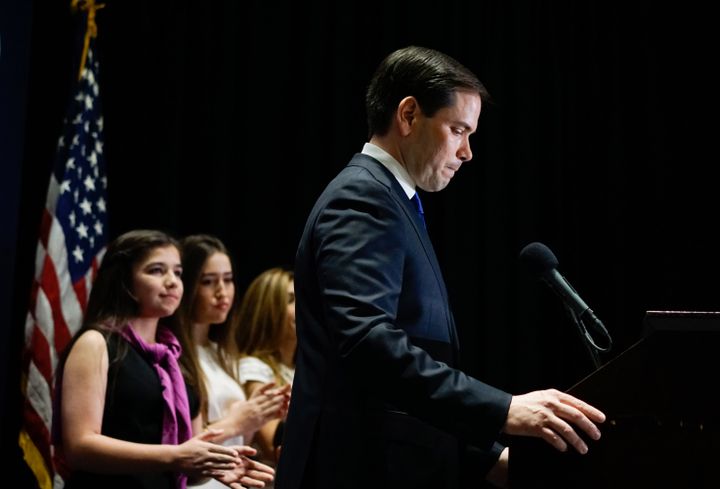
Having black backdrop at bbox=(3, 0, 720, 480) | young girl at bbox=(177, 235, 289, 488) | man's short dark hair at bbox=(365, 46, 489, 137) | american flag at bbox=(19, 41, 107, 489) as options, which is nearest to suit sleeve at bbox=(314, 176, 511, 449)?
man's short dark hair at bbox=(365, 46, 489, 137)

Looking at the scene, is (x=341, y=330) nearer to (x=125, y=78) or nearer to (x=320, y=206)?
(x=320, y=206)

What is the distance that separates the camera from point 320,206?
74.3 inches

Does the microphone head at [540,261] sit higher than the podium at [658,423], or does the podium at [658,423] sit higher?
the microphone head at [540,261]

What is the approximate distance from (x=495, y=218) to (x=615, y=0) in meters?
1.30

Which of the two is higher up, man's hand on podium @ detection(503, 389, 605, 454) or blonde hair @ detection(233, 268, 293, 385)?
man's hand on podium @ detection(503, 389, 605, 454)

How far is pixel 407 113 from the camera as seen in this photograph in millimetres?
2041

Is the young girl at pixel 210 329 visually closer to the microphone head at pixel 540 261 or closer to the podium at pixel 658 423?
the microphone head at pixel 540 261

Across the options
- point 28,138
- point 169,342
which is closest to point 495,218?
point 169,342

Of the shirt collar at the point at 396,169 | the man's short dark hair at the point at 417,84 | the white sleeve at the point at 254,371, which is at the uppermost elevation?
the man's short dark hair at the point at 417,84

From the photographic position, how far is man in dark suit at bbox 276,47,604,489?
1.64 meters

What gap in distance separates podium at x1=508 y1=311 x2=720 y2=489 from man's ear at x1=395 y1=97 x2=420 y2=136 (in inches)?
28.1

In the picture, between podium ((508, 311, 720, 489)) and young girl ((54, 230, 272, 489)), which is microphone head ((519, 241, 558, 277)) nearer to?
podium ((508, 311, 720, 489))

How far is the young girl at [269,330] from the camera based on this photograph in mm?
3951

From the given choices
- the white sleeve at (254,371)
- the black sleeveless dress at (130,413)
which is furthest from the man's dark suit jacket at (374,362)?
the white sleeve at (254,371)
